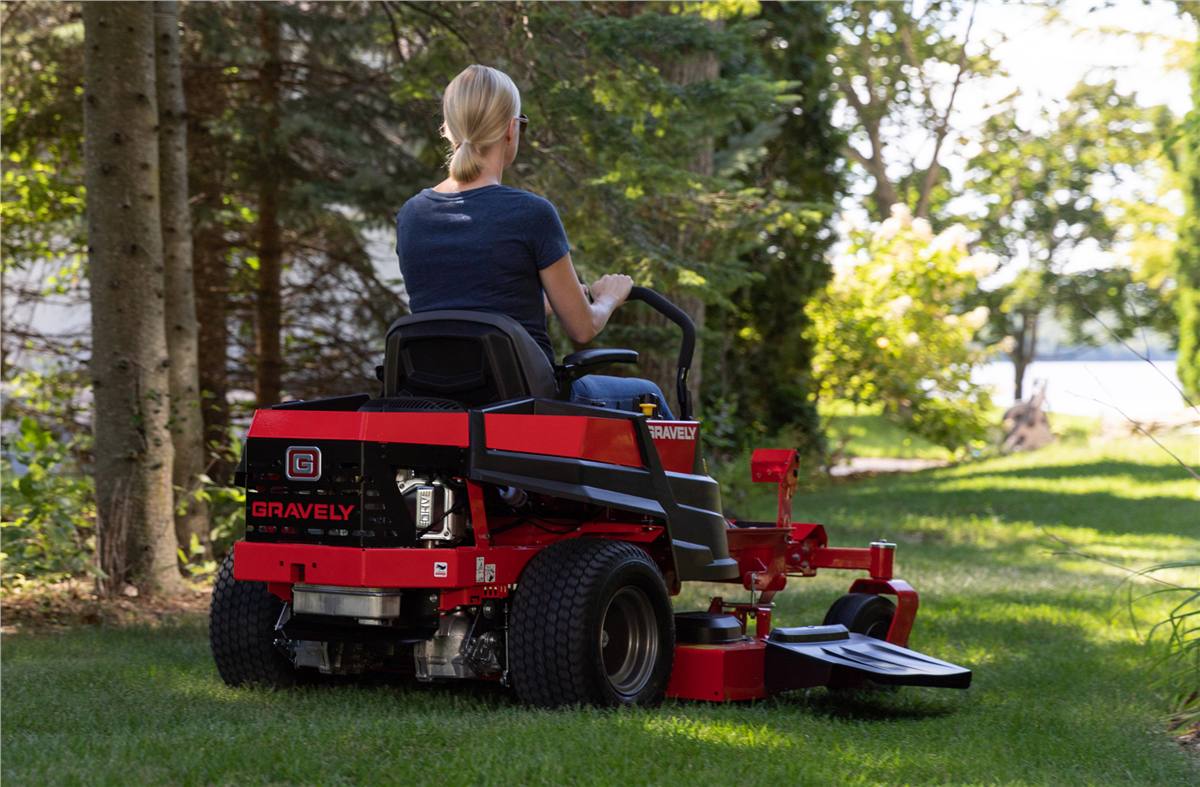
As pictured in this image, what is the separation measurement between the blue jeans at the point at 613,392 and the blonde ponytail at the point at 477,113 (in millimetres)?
768

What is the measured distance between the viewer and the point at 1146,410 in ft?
88.4

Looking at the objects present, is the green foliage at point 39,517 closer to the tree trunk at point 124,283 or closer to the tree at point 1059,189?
the tree trunk at point 124,283

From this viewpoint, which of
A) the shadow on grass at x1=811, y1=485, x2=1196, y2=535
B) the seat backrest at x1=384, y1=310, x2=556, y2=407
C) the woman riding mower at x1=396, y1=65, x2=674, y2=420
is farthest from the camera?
the shadow on grass at x1=811, y1=485, x2=1196, y2=535

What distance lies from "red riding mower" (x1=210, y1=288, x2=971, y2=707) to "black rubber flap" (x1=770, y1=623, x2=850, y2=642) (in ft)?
0.06

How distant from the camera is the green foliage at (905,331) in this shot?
2112 cm

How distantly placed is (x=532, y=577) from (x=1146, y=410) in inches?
959

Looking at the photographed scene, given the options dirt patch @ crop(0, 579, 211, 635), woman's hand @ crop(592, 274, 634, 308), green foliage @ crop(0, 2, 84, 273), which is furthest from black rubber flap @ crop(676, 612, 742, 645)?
green foliage @ crop(0, 2, 84, 273)

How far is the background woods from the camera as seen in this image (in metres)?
7.79

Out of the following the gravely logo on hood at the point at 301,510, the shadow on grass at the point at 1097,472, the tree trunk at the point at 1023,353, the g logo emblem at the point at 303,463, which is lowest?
the shadow on grass at the point at 1097,472

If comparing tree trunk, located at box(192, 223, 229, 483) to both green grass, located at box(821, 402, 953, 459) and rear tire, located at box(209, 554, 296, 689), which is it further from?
green grass, located at box(821, 402, 953, 459)

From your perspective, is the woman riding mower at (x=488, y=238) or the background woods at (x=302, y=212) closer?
the woman riding mower at (x=488, y=238)

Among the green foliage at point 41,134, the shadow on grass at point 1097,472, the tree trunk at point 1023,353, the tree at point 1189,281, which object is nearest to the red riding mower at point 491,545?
the green foliage at point 41,134

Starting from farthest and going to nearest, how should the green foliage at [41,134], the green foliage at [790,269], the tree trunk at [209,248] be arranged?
1. the green foliage at [790,269]
2. the tree trunk at [209,248]
3. the green foliage at [41,134]

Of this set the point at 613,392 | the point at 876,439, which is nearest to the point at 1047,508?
the point at 613,392
